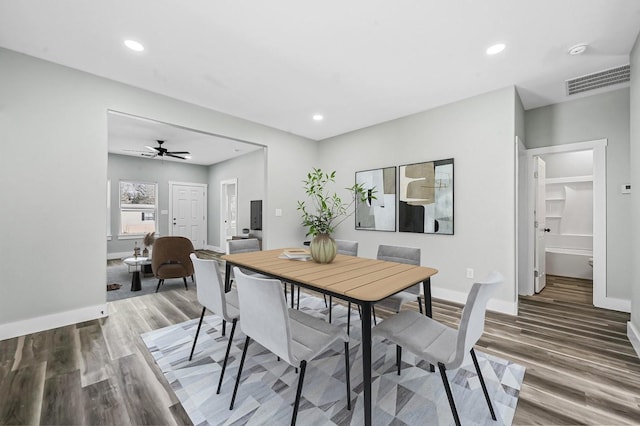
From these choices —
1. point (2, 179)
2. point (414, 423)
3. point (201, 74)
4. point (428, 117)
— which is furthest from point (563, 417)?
point (2, 179)

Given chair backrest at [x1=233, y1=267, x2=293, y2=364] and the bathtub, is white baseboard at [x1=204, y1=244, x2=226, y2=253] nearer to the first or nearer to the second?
chair backrest at [x1=233, y1=267, x2=293, y2=364]

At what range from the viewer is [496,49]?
2354 mm

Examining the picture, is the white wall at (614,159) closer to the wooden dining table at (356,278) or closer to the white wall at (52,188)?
the wooden dining table at (356,278)

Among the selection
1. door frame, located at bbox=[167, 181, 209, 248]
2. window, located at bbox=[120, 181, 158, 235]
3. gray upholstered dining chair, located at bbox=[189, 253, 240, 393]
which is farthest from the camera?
door frame, located at bbox=[167, 181, 209, 248]

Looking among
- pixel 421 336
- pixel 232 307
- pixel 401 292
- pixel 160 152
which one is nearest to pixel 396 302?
pixel 401 292

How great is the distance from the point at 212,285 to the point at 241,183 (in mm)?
5405

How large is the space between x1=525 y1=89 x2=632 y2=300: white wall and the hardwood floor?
49cm

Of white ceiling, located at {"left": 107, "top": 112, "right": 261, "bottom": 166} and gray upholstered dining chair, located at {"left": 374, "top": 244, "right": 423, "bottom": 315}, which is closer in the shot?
gray upholstered dining chair, located at {"left": 374, "top": 244, "right": 423, "bottom": 315}

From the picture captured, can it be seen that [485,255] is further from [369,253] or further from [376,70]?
[376,70]

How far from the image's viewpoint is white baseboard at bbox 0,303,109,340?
2418 millimetres

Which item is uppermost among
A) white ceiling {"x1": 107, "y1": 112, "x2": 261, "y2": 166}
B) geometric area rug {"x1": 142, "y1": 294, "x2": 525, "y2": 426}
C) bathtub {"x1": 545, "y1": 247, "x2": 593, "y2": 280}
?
white ceiling {"x1": 107, "y1": 112, "x2": 261, "y2": 166}

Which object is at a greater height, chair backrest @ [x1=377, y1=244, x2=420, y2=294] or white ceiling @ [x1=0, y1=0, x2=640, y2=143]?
white ceiling @ [x1=0, y1=0, x2=640, y2=143]

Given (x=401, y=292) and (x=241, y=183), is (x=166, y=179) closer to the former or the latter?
(x=241, y=183)

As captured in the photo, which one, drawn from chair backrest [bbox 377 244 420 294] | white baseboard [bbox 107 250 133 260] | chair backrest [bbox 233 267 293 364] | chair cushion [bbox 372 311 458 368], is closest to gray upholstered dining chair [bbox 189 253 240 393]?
chair backrest [bbox 233 267 293 364]
